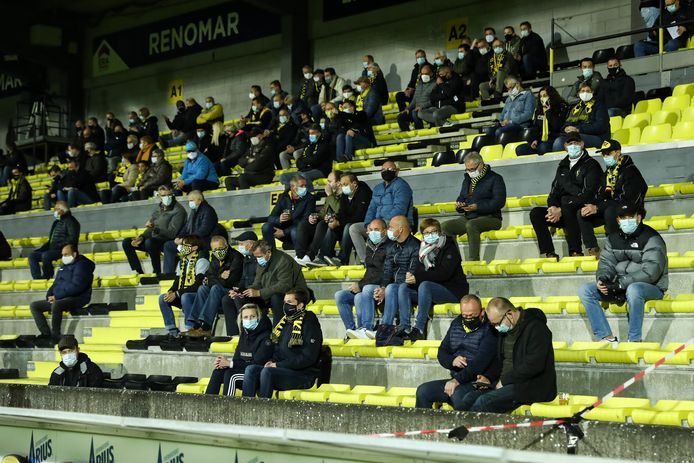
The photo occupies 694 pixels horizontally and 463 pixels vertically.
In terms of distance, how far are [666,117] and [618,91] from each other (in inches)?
42.3

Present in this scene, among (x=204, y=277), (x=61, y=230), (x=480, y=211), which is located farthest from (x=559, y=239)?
(x=61, y=230)

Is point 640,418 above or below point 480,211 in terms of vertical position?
below

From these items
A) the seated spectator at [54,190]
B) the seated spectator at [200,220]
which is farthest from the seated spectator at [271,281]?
the seated spectator at [54,190]

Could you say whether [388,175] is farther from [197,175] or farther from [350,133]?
[197,175]

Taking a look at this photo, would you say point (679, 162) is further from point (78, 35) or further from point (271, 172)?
point (78, 35)

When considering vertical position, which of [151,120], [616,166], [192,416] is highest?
[151,120]

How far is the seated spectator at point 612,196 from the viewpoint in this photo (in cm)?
1052

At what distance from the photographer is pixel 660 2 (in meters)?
15.7

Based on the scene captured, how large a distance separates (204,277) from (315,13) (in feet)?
42.2

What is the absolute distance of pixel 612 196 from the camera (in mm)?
10906

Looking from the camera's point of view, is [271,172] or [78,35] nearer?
[271,172]

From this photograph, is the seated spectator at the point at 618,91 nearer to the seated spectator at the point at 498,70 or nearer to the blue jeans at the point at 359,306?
the seated spectator at the point at 498,70

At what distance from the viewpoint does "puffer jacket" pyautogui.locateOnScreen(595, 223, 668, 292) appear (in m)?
9.02

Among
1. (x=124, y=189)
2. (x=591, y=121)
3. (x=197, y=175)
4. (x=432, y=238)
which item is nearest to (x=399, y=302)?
(x=432, y=238)
